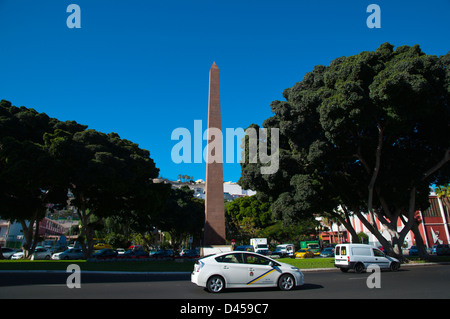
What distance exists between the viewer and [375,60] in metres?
18.6

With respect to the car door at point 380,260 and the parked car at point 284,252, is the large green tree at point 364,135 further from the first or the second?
the parked car at point 284,252

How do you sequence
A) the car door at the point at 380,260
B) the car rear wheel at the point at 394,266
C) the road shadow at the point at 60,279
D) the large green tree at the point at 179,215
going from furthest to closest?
the large green tree at the point at 179,215, the car rear wheel at the point at 394,266, the car door at the point at 380,260, the road shadow at the point at 60,279

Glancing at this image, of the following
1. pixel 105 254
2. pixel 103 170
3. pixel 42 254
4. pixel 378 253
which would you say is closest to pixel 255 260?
pixel 378 253

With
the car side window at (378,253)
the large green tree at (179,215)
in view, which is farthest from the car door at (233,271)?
the large green tree at (179,215)

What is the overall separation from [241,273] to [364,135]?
1568 centimetres

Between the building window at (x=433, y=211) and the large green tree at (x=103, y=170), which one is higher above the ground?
the large green tree at (x=103, y=170)

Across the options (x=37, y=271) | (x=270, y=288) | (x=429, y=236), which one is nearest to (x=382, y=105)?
(x=270, y=288)

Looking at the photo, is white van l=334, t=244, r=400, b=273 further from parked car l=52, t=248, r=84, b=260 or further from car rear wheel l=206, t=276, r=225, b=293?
parked car l=52, t=248, r=84, b=260

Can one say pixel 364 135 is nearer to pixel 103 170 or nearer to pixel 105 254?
pixel 103 170

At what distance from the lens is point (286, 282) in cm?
923

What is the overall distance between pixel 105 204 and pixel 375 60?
25089 mm

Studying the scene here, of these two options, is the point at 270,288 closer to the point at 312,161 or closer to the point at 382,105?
the point at 312,161

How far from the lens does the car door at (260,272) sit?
29.6 ft
